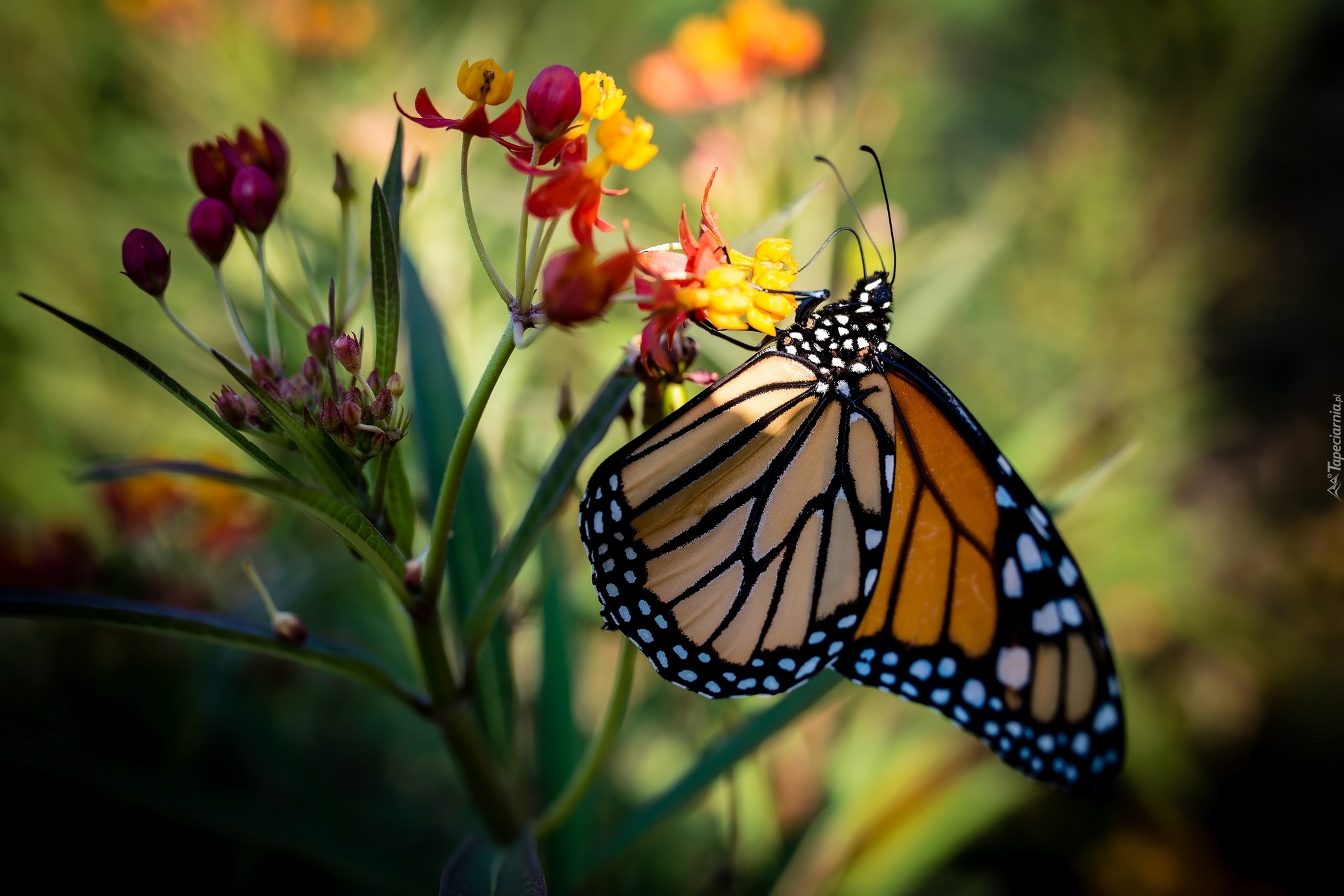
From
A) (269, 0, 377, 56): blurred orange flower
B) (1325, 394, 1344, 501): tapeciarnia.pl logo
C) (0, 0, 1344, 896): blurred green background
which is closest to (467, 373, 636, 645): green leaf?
(0, 0, 1344, 896): blurred green background

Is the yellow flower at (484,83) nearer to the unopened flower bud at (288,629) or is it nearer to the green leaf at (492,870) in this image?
the unopened flower bud at (288,629)

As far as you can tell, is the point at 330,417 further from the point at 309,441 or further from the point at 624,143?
the point at 624,143

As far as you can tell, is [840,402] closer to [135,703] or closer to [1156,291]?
[135,703]

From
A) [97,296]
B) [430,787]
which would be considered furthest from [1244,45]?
[97,296]

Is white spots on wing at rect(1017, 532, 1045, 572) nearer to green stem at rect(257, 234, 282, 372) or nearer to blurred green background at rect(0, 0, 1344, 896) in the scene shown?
blurred green background at rect(0, 0, 1344, 896)

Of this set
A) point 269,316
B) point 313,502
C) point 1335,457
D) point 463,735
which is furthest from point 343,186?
point 1335,457
